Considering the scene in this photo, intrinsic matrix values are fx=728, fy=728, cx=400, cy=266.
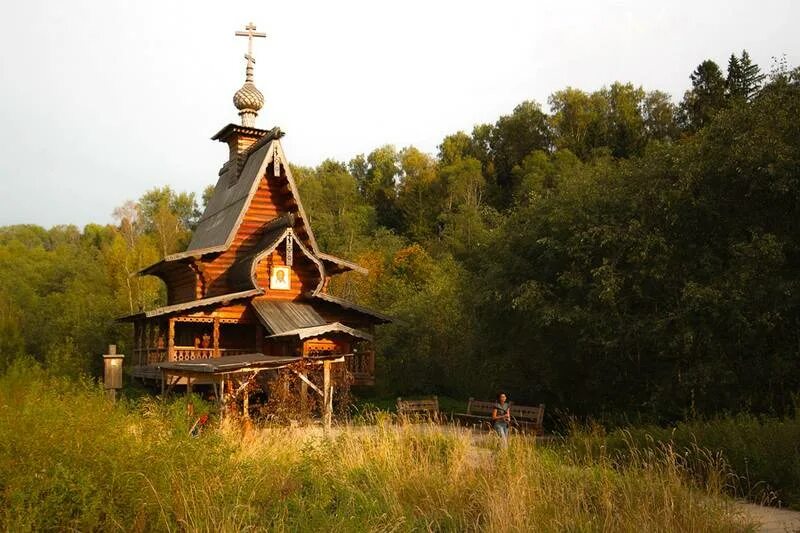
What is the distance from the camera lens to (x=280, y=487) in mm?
7480

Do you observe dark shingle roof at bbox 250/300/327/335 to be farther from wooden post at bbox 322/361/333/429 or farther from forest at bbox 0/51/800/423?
wooden post at bbox 322/361/333/429

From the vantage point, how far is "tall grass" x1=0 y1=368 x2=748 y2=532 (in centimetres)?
551

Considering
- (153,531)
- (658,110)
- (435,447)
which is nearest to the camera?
(153,531)

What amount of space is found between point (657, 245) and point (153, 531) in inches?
484

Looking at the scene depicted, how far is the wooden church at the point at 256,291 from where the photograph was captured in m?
22.2

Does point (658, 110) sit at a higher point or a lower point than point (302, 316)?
higher

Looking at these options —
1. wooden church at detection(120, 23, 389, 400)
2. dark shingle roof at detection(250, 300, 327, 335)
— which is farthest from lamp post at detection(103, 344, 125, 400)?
dark shingle roof at detection(250, 300, 327, 335)

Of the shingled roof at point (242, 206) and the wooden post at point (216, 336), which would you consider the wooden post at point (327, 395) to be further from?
the shingled roof at point (242, 206)

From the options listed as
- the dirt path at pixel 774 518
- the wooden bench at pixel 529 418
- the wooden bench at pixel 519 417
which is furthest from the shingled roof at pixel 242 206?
the dirt path at pixel 774 518

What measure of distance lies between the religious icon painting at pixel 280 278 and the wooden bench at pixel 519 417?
24.2 ft

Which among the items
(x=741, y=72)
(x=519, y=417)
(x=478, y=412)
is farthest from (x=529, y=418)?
(x=741, y=72)

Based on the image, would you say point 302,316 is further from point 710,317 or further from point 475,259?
point 710,317

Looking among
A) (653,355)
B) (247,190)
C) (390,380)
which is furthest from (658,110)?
(653,355)

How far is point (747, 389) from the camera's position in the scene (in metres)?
14.2
